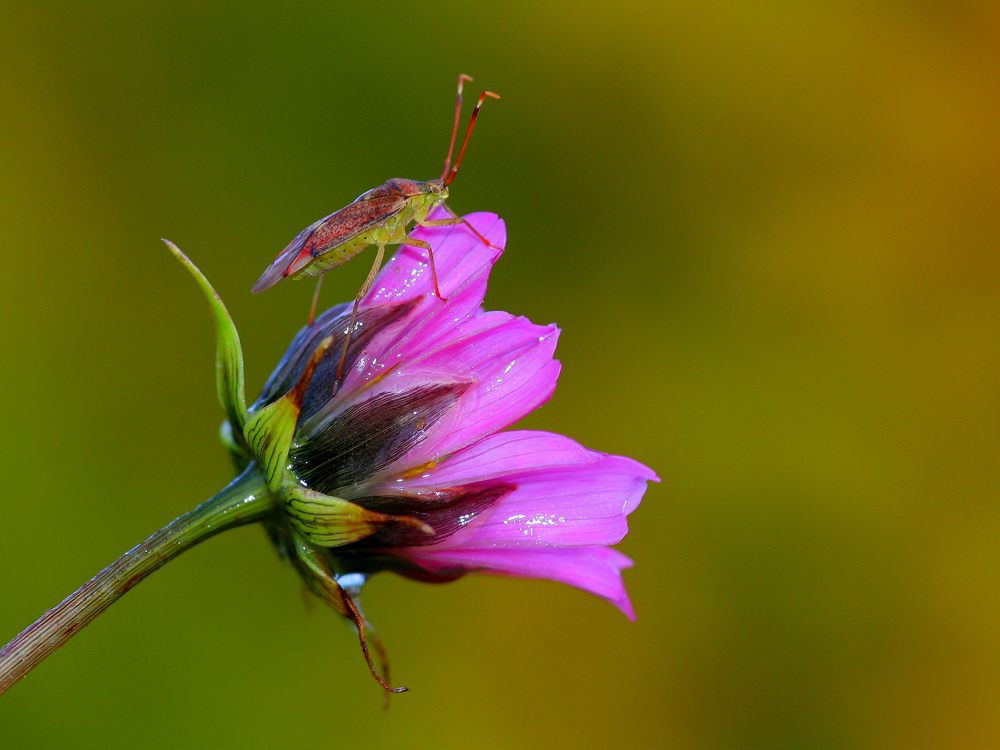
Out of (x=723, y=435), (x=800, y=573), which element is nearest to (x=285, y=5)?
(x=723, y=435)

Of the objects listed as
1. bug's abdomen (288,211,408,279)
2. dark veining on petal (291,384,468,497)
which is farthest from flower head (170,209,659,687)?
bug's abdomen (288,211,408,279)

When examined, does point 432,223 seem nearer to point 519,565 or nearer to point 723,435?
point 519,565

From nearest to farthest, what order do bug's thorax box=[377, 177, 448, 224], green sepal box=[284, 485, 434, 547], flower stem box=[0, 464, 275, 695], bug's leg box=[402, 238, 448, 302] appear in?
flower stem box=[0, 464, 275, 695]
green sepal box=[284, 485, 434, 547]
bug's leg box=[402, 238, 448, 302]
bug's thorax box=[377, 177, 448, 224]

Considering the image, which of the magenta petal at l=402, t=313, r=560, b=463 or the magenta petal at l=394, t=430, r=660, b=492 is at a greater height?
the magenta petal at l=402, t=313, r=560, b=463

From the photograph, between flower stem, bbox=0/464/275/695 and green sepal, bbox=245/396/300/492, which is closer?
flower stem, bbox=0/464/275/695

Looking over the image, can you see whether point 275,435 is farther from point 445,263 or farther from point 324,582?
point 445,263

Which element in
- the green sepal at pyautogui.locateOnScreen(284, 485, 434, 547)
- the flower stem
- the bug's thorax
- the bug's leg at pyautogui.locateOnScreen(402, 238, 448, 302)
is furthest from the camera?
the bug's thorax

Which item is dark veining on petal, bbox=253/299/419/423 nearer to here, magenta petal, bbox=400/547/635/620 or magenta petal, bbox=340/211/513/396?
magenta petal, bbox=340/211/513/396
